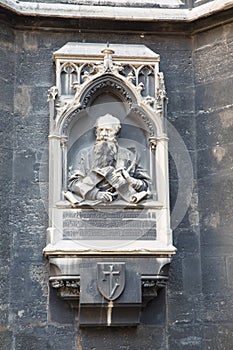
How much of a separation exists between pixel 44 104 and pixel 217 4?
1.64 m

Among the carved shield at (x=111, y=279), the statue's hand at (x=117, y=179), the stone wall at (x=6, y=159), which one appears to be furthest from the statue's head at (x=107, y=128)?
the carved shield at (x=111, y=279)

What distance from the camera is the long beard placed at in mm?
5527

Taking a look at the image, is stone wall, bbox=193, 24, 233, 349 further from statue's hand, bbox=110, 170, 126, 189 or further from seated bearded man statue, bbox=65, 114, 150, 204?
statue's hand, bbox=110, 170, 126, 189

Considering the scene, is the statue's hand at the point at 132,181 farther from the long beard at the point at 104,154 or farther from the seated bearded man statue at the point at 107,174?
the long beard at the point at 104,154

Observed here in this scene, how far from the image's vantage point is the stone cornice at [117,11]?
5.83 meters

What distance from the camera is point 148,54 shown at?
19.1 ft

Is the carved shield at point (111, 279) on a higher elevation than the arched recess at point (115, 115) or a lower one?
lower

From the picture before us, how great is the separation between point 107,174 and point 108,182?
0.06m

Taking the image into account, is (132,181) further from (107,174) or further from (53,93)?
(53,93)

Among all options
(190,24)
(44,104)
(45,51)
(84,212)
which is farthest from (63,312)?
(190,24)

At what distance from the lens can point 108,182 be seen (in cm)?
550

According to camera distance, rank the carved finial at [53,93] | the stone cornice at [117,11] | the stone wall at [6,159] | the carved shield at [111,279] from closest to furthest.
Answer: the carved shield at [111,279]
the stone wall at [6,159]
the carved finial at [53,93]
the stone cornice at [117,11]

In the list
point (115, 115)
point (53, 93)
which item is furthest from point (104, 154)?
point (53, 93)

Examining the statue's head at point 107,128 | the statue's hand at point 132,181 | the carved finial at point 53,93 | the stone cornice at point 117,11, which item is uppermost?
the stone cornice at point 117,11
